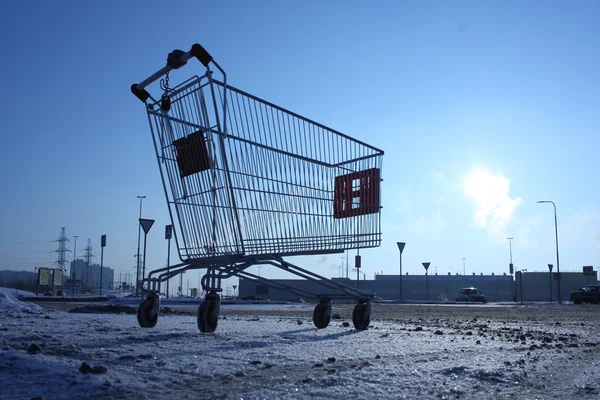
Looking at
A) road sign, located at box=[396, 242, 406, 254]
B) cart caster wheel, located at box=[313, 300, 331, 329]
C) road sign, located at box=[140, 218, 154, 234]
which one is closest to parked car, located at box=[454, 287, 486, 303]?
road sign, located at box=[396, 242, 406, 254]

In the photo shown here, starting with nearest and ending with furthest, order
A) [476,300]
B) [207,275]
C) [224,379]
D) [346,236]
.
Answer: [224,379]
[207,275]
[346,236]
[476,300]

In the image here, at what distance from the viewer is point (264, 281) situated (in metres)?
6.15

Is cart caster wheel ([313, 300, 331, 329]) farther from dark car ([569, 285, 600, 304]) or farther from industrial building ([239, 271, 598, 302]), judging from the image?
industrial building ([239, 271, 598, 302])

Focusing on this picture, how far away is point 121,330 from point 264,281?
5.13ft

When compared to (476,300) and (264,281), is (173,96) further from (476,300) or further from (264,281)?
(476,300)

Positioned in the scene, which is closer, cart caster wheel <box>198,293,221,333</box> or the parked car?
cart caster wheel <box>198,293,221,333</box>

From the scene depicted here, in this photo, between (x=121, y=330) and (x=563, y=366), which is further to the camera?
(x=121, y=330)

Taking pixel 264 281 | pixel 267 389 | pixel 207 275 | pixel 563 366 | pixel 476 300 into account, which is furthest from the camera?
pixel 476 300

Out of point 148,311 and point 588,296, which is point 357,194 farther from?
point 588,296

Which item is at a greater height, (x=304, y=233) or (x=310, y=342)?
(x=304, y=233)

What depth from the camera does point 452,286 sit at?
304ft

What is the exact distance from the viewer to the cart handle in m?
5.70

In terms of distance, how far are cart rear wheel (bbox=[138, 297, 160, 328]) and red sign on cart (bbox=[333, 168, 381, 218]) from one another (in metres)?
2.68

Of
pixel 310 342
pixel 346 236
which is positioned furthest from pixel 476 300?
pixel 310 342
